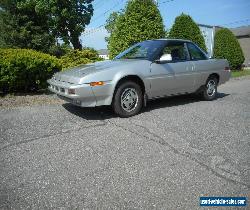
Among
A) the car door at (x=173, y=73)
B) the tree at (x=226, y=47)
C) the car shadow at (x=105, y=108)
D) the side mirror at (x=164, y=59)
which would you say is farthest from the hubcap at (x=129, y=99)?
the tree at (x=226, y=47)

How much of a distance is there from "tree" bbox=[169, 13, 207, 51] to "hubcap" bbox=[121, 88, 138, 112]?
10.3m

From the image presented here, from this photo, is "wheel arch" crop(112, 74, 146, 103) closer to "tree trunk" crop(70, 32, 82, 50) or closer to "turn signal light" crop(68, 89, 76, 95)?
"turn signal light" crop(68, 89, 76, 95)

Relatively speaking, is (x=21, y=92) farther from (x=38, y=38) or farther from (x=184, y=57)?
(x=38, y=38)

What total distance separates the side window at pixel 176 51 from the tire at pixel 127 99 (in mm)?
1322

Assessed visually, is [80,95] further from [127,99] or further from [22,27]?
[22,27]

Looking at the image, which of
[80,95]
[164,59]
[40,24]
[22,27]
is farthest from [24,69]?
[40,24]

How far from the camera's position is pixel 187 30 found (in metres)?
15.3

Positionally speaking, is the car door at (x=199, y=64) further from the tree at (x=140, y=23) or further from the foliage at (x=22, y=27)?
the foliage at (x=22, y=27)

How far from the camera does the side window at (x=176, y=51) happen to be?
6.85 metres

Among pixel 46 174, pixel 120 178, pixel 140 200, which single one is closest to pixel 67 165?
pixel 46 174

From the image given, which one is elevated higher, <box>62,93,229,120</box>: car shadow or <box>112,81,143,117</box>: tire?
<box>112,81,143,117</box>: tire

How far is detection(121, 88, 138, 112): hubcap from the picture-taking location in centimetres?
594

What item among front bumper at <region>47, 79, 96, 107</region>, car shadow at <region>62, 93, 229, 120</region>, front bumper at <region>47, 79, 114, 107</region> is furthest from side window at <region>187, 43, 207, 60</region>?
front bumper at <region>47, 79, 96, 107</region>

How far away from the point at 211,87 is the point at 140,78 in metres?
2.84
